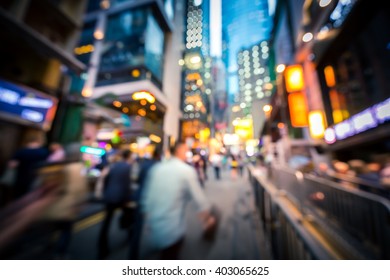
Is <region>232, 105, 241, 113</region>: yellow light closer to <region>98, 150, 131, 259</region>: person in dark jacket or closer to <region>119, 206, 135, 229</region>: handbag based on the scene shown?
<region>98, 150, 131, 259</region>: person in dark jacket

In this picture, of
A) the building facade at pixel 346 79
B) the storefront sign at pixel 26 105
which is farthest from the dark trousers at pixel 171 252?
the building facade at pixel 346 79

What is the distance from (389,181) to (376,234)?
1499mm

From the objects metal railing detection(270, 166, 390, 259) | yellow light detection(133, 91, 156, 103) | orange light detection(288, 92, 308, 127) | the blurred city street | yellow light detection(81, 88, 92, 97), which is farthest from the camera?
orange light detection(288, 92, 308, 127)

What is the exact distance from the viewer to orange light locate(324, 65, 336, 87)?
6128 mm

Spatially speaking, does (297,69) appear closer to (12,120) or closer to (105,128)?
(105,128)

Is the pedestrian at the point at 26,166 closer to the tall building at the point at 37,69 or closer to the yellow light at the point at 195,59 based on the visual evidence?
the tall building at the point at 37,69

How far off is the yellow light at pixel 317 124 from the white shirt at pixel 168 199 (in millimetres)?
7113

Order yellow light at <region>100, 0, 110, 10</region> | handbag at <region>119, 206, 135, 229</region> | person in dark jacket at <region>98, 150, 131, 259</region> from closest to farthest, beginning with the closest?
person in dark jacket at <region>98, 150, 131, 259</region>
handbag at <region>119, 206, 135, 229</region>
yellow light at <region>100, 0, 110, 10</region>

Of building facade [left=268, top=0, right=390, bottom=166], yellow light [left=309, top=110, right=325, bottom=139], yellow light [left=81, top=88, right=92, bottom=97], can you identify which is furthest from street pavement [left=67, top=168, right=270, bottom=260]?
yellow light [left=309, top=110, right=325, bottom=139]

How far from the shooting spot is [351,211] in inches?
79.5

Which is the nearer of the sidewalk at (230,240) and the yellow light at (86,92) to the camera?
the sidewalk at (230,240)

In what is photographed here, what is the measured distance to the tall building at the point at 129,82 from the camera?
86.0 inches
